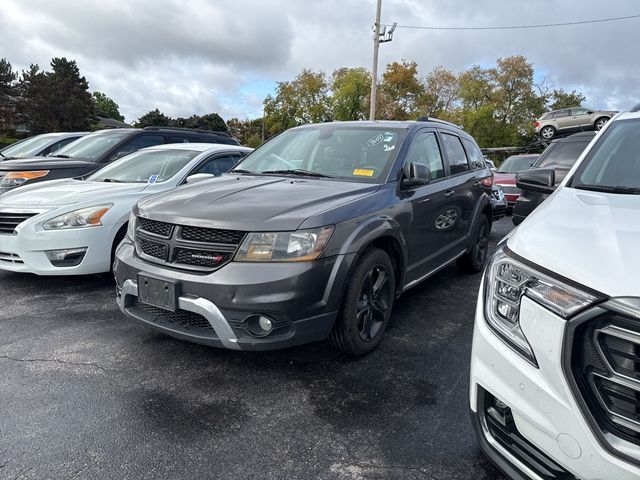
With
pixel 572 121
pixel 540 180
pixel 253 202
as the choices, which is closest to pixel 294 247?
pixel 253 202

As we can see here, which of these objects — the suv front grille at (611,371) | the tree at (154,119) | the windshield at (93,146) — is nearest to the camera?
the suv front grille at (611,371)

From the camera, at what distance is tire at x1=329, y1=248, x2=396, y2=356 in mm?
2828

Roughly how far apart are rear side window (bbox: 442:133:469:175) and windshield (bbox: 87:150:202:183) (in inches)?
120

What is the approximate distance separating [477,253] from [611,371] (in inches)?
169

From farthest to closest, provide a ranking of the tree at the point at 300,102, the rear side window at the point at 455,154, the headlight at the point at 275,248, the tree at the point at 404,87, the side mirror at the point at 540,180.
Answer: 1. the tree at the point at 300,102
2. the tree at the point at 404,87
3. the rear side window at the point at 455,154
4. the side mirror at the point at 540,180
5. the headlight at the point at 275,248

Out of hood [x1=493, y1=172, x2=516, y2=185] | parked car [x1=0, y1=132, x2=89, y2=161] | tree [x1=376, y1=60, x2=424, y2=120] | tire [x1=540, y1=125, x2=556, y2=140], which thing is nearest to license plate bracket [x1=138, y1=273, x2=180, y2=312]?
parked car [x1=0, y1=132, x2=89, y2=161]

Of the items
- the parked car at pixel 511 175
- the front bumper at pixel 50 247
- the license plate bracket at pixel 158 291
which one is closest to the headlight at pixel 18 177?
the front bumper at pixel 50 247

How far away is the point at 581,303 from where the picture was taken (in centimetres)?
137

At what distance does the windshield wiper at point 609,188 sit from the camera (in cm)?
242

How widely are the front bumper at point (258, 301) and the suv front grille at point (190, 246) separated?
0.07 m

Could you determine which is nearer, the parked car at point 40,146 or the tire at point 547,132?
the parked car at point 40,146

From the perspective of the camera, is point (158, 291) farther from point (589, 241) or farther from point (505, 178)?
point (505, 178)

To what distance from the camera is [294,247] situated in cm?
255

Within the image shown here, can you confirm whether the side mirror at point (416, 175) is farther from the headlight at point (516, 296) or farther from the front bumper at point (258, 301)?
the headlight at point (516, 296)
